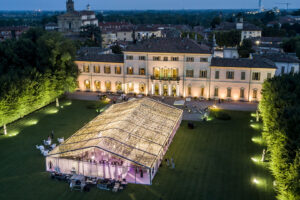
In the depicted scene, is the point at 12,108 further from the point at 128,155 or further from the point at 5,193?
the point at 128,155

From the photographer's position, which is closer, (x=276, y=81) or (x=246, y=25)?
(x=276, y=81)

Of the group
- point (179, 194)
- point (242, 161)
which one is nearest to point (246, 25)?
point (242, 161)

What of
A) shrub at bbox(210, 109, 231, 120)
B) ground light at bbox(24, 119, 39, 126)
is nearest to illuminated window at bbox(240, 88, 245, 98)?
shrub at bbox(210, 109, 231, 120)

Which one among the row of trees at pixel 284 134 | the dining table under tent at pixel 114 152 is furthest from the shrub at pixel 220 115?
the dining table under tent at pixel 114 152

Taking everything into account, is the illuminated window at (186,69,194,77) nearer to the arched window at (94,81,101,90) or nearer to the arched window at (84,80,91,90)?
the arched window at (94,81,101,90)

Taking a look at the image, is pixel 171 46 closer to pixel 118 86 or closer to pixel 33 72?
pixel 118 86

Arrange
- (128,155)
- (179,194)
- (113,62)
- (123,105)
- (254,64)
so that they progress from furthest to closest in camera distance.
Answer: (113,62) < (254,64) < (123,105) < (128,155) < (179,194)
